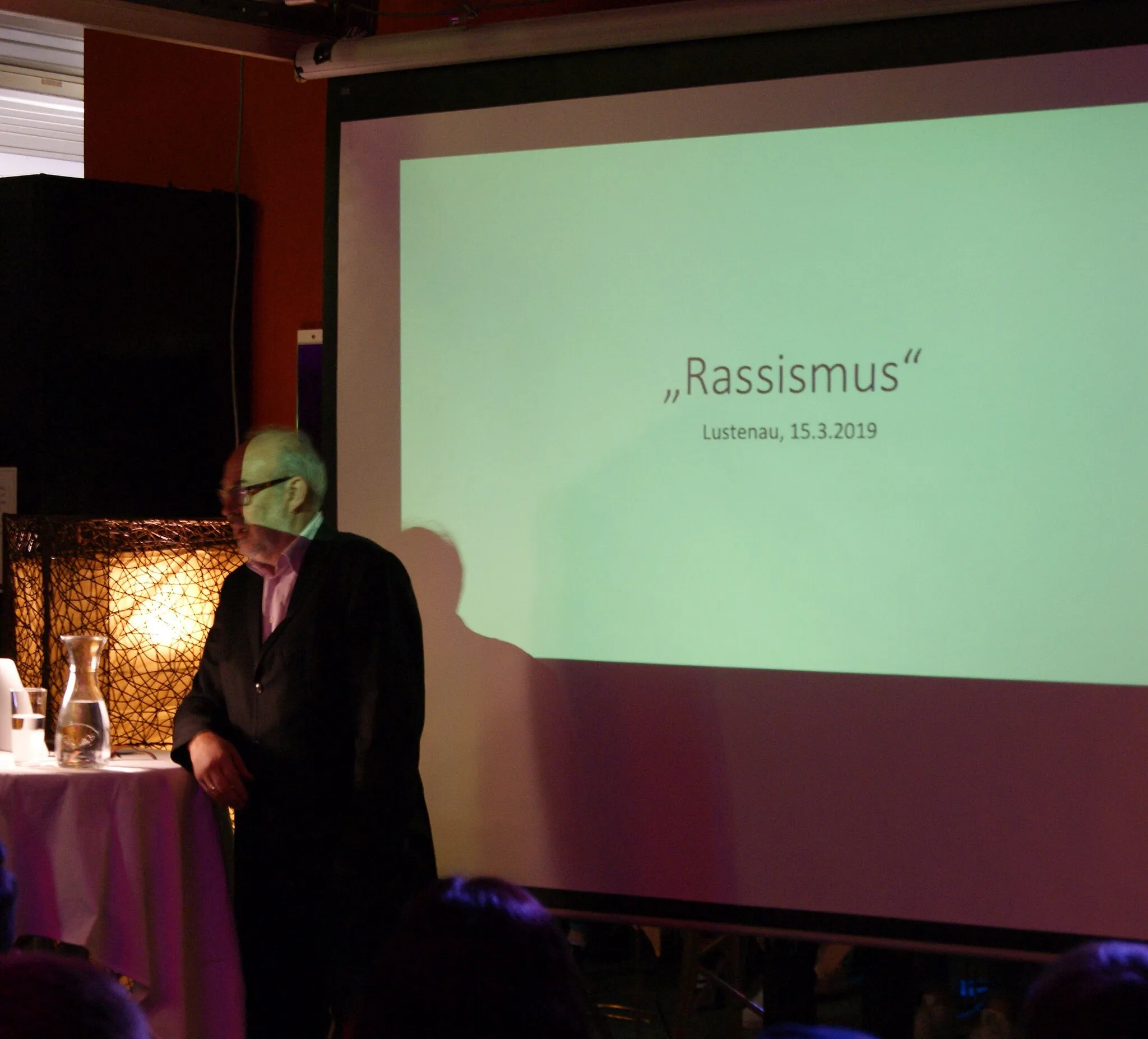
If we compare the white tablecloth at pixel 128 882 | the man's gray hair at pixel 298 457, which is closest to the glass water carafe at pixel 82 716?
the white tablecloth at pixel 128 882

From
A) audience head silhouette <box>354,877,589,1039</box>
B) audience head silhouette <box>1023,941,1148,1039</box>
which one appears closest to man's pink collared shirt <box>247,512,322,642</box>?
audience head silhouette <box>354,877,589,1039</box>

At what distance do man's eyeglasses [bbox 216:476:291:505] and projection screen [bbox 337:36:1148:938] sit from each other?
0.62ft

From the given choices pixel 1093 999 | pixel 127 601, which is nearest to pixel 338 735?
pixel 127 601

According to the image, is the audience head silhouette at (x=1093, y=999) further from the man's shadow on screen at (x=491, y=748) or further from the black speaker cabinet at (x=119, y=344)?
the black speaker cabinet at (x=119, y=344)

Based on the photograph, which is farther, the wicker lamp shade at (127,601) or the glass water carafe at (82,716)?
the wicker lamp shade at (127,601)

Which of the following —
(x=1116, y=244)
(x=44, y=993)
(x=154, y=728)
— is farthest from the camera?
(x=154, y=728)

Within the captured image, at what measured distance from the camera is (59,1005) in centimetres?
90

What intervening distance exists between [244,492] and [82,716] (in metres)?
0.55

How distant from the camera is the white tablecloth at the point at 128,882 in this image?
2.35m

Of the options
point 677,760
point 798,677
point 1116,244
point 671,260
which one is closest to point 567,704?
point 677,760

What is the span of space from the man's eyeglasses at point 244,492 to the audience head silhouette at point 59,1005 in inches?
65.4

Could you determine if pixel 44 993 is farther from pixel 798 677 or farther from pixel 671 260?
pixel 671 260

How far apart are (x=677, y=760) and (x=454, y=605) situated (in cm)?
57

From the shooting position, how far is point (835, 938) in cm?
234
